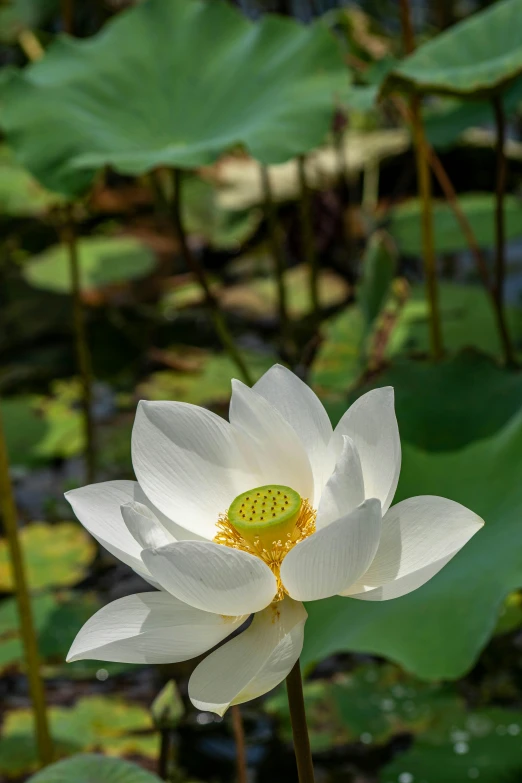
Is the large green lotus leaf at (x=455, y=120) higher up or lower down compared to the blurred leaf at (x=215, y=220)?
higher up

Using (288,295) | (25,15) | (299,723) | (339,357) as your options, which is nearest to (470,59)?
(339,357)

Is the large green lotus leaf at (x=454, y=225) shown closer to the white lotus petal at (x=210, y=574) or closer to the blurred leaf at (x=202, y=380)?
the blurred leaf at (x=202, y=380)

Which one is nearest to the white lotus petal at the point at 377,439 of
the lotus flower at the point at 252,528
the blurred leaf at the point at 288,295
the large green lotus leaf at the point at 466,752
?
the lotus flower at the point at 252,528

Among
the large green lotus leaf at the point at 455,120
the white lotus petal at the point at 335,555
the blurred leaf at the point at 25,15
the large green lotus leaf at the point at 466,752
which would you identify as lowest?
the large green lotus leaf at the point at 466,752

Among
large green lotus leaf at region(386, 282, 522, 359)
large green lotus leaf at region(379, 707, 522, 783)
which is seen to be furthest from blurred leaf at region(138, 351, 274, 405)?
large green lotus leaf at region(379, 707, 522, 783)

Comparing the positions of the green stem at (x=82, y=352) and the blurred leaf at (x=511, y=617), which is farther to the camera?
the green stem at (x=82, y=352)

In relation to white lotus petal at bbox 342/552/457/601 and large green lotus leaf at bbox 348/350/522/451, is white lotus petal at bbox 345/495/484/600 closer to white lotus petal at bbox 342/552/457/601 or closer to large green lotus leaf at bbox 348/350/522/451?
white lotus petal at bbox 342/552/457/601

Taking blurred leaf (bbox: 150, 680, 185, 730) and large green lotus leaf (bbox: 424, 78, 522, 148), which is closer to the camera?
blurred leaf (bbox: 150, 680, 185, 730)
